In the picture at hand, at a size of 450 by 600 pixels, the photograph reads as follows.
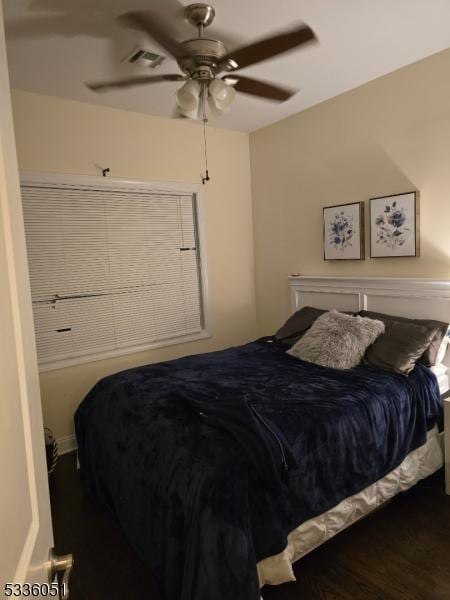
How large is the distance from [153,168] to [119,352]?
5.60ft

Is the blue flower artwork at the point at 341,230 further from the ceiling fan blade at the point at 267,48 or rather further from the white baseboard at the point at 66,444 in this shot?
the white baseboard at the point at 66,444

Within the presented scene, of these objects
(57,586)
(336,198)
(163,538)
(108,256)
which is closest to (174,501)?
(163,538)

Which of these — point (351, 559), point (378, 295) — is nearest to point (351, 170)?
point (378, 295)

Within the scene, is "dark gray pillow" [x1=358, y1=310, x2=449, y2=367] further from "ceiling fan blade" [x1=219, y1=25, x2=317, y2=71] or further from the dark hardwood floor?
"ceiling fan blade" [x1=219, y1=25, x2=317, y2=71]

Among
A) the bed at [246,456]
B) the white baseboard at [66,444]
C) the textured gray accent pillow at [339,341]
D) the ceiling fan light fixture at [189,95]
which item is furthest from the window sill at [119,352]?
the ceiling fan light fixture at [189,95]

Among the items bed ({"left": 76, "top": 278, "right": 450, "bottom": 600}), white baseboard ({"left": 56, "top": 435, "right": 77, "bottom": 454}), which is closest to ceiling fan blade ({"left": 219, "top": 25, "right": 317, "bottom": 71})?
bed ({"left": 76, "top": 278, "right": 450, "bottom": 600})

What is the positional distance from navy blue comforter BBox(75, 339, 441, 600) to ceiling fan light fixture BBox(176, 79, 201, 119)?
1.58m

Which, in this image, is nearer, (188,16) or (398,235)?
(188,16)

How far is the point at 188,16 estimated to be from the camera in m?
2.13

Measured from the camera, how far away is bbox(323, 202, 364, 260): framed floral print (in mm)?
3404

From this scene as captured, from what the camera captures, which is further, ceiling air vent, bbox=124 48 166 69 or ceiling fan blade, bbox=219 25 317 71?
ceiling air vent, bbox=124 48 166 69

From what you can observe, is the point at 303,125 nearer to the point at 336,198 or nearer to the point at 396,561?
the point at 336,198

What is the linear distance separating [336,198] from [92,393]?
2595 millimetres

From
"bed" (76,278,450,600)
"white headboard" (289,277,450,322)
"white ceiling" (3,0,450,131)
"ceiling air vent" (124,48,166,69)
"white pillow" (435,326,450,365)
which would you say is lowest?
"bed" (76,278,450,600)
